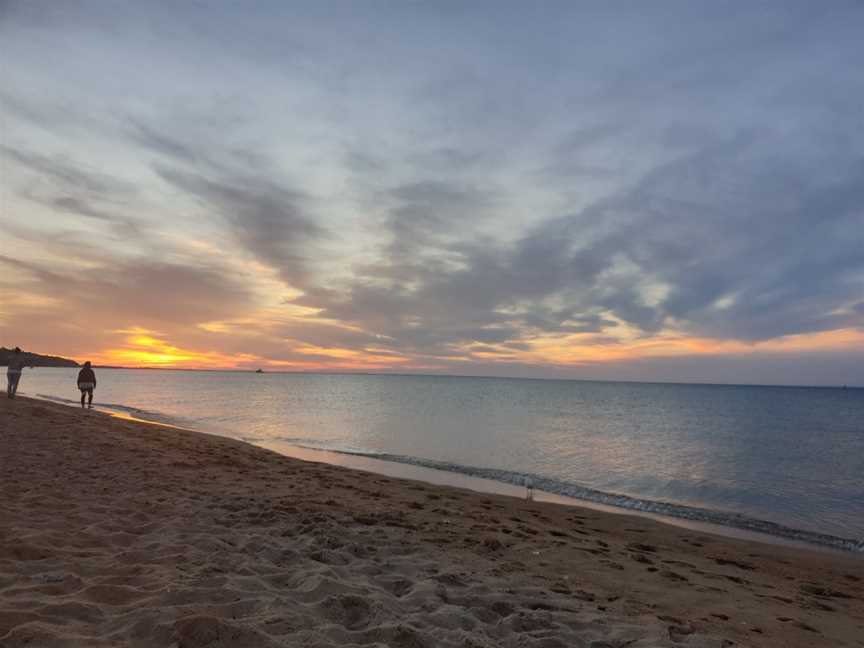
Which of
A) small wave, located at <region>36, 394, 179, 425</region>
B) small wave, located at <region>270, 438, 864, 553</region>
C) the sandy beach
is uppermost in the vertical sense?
small wave, located at <region>36, 394, 179, 425</region>

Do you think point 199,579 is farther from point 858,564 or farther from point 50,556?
point 858,564

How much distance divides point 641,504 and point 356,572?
1126cm

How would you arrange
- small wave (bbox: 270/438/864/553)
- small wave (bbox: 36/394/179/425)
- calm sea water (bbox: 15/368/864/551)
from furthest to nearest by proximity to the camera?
small wave (bbox: 36/394/179/425), calm sea water (bbox: 15/368/864/551), small wave (bbox: 270/438/864/553)

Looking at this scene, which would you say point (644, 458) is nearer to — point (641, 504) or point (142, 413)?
point (641, 504)

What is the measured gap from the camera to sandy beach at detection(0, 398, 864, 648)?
3.99 m

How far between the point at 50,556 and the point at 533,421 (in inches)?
1463

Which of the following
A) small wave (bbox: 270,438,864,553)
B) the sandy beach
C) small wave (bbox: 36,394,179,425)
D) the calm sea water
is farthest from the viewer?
small wave (bbox: 36,394,179,425)

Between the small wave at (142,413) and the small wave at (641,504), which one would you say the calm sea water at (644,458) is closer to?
the small wave at (641,504)

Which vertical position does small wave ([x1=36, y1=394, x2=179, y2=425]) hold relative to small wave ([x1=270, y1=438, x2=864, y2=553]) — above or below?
above

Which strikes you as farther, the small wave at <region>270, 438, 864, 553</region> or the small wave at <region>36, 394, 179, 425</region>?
the small wave at <region>36, 394, 179, 425</region>

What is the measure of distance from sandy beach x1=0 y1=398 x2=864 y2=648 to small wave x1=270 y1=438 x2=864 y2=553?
5.18 feet

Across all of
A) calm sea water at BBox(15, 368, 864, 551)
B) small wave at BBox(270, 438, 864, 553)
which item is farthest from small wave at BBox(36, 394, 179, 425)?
small wave at BBox(270, 438, 864, 553)

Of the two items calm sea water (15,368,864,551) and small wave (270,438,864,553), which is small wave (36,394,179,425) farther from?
small wave (270,438,864,553)

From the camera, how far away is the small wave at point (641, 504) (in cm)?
1181
